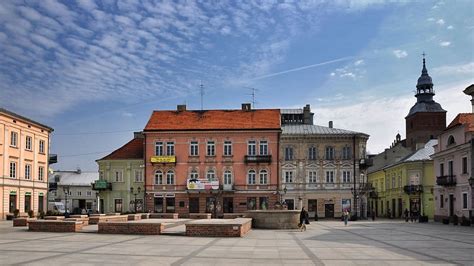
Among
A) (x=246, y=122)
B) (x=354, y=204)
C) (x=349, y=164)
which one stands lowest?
(x=354, y=204)

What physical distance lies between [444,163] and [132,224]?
34.3 metres

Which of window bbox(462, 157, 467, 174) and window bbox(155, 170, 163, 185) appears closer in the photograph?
window bbox(462, 157, 467, 174)

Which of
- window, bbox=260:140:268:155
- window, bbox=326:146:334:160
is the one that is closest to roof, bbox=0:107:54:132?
window, bbox=260:140:268:155

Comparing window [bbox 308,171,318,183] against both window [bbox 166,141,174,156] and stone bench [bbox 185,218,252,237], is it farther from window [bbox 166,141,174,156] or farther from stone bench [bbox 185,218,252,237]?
stone bench [bbox 185,218,252,237]

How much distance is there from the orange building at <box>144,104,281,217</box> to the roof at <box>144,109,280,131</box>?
0.11 m

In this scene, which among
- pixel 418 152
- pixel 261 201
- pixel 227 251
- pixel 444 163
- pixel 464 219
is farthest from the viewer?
pixel 418 152

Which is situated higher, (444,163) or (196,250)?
(444,163)

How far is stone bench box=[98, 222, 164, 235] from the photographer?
27578 millimetres

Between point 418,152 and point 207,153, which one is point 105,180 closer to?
point 207,153

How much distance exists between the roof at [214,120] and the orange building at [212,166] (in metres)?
0.11

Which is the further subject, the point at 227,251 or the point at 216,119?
the point at 216,119

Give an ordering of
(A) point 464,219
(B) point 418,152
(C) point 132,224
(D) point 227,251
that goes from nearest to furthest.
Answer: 1. (D) point 227,251
2. (C) point 132,224
3. (A) point 464,219
4. (B) point 418,152

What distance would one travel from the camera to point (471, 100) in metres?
46.7

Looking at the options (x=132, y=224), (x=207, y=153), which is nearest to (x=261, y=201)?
(x=207, y=153)
